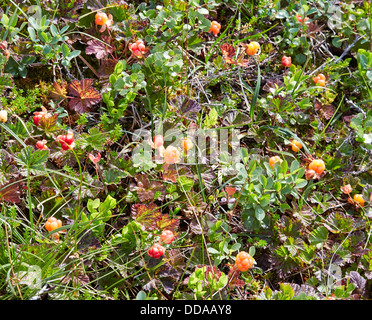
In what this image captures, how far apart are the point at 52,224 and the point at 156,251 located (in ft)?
1.66

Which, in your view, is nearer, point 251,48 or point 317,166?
point 317,166

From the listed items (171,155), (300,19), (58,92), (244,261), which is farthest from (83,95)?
(300,19)

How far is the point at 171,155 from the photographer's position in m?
1.97

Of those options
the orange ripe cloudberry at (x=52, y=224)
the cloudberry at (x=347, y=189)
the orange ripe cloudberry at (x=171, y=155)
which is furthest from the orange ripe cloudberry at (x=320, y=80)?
the orange ripe cloudberry at (x=52, y=224)

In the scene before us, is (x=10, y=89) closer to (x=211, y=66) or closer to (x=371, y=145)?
(x=211, y=66)

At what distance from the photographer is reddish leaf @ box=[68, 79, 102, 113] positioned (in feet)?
7.13

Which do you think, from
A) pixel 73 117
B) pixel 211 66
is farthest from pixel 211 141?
pixel 73 117

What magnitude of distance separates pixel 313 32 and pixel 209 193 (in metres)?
1.42

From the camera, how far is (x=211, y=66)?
254 cm

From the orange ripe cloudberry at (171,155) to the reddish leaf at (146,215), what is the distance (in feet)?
0.85

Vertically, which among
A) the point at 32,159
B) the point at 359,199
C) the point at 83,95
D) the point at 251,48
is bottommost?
the point at 359,199

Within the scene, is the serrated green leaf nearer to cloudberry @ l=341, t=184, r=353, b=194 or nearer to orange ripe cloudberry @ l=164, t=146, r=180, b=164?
orange ripe cloudberry @ l=164, t=146, r=180, b=164

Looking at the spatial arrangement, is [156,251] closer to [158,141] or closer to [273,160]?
[158,141]

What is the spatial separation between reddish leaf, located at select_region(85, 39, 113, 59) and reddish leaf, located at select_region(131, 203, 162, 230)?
973 millimetres
